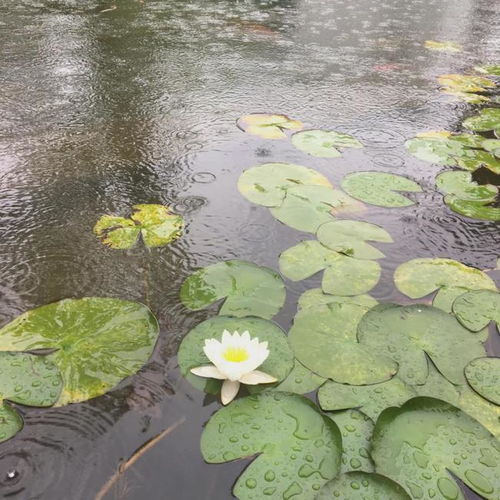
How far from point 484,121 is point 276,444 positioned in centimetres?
240

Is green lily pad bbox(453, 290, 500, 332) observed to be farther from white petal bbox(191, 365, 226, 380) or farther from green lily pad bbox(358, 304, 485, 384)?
white petal bbox(191, 365, 226, 380)

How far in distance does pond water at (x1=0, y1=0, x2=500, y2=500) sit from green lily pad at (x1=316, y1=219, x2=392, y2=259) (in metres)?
0.07

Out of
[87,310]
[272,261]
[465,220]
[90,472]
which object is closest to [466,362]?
[272,261]

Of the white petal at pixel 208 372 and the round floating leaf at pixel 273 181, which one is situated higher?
the white petal at pixel 208 372

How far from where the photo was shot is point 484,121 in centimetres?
251

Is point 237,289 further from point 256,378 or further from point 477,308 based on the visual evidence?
point 477,308

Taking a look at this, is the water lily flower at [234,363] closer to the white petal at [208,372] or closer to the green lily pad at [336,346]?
the white petal at [208,372]

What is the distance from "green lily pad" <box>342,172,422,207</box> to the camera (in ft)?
5.78

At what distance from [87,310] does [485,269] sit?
4.24 feet

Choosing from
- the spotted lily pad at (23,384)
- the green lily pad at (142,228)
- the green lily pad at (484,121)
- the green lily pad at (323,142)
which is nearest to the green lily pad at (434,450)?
the spotted lily pad at (23,384)

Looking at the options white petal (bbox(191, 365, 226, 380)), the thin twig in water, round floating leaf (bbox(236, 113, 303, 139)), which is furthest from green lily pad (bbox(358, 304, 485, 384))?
round floating leaf (bbox(236, 113, 303, 139))

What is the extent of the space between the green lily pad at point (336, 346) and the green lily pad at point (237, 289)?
0.10m

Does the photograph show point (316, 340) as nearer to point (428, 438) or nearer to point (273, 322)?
point (273, 322)

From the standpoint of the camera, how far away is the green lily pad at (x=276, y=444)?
2.72 feet
